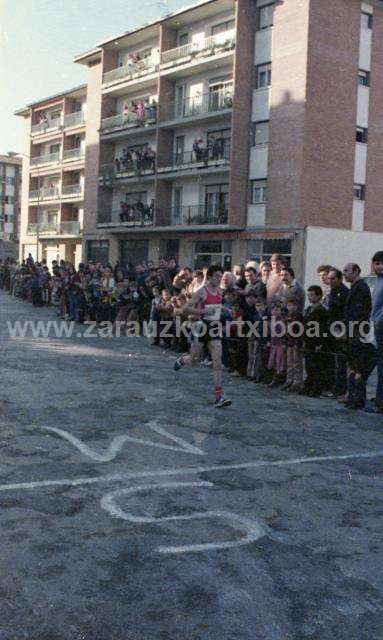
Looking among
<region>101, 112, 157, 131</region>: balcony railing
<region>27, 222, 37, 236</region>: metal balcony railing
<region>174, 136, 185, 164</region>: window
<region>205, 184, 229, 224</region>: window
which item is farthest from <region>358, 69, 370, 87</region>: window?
<region>27, 222, 37, 236</region>: metal balcony railing

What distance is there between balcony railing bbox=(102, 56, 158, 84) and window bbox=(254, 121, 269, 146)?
8.38 metres

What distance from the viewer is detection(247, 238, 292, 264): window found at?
98.6ft

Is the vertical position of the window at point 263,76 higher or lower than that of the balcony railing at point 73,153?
higher

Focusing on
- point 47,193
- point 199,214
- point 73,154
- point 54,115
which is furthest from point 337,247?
point 54,115

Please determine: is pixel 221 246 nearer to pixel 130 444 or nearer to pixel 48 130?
pixel 48 130

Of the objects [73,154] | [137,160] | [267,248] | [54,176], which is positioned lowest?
[267,248]

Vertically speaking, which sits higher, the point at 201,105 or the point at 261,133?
the point at 201,105

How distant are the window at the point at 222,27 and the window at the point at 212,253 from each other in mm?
10311

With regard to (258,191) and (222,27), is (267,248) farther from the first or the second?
(222,27)

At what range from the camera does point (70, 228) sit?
4678cm

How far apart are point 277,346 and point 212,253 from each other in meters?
23.6

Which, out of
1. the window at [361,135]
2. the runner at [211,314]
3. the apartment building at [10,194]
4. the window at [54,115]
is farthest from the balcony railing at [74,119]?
the apartment building at [10,194]

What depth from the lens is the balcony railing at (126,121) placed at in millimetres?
37541

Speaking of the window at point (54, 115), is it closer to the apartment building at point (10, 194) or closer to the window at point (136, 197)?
the window at point (136, 197)
